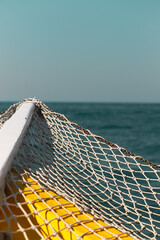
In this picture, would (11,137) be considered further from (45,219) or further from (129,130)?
(129,130)

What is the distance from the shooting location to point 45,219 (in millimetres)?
1184

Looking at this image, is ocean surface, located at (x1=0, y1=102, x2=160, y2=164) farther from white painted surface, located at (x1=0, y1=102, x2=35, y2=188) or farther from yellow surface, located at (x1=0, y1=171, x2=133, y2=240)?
yellow surface, located at (x1=0, y1=171, x2=133, y2=240)

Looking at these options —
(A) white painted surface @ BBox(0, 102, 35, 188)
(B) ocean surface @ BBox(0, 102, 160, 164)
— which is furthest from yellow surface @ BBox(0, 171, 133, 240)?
(B) ocean surface @ BBox(0, 102, 160, 164)

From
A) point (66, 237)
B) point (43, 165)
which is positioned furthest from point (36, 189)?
point (43, 165)

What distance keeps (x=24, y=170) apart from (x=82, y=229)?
449 mm

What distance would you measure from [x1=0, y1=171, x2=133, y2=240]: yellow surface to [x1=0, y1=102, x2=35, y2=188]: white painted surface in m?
0.12

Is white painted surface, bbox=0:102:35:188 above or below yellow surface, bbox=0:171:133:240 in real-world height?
above

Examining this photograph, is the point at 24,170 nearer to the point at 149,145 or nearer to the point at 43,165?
the point at 43,165

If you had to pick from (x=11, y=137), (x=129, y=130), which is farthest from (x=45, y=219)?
(x=129, y=130)

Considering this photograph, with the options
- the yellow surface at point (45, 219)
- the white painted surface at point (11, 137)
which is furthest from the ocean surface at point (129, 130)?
the yellow surface at point (45, 219)

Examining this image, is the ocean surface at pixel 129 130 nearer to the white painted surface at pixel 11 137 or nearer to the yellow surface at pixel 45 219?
the white painted surface at pixel 11 137

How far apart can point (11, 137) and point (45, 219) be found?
507 millimetres

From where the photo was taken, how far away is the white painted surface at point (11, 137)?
1.25m

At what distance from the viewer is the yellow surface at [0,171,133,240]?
114 centimetres
